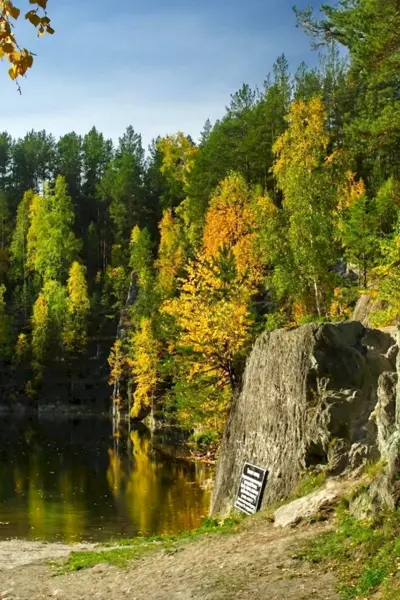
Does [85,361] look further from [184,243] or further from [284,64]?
[284,64]

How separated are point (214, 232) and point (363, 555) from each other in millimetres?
42274

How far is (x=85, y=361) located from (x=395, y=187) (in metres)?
55.1

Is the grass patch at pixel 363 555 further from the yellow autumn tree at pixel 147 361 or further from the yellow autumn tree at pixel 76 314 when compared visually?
the yellow autumn tree at pixel 76 314

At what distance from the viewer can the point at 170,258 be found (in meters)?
74.3

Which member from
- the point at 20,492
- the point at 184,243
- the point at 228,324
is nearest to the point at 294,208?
the point at 228,324

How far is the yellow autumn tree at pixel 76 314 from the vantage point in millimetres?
82812

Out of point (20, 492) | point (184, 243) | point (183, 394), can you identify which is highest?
point (184, 243)

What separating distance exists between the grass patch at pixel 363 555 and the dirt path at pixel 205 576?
0.28 metres

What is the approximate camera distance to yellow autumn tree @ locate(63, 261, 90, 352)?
8281cm

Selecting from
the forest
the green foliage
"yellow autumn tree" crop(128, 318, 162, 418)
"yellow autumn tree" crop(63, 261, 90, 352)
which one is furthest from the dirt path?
the green foliage

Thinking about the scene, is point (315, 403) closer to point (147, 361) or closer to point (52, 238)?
point (147, 361)

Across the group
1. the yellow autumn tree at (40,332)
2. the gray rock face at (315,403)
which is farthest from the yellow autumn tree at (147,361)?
the gray rock face at (315,403)

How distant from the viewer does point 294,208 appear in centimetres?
3612

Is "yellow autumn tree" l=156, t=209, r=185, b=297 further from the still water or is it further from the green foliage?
the still water
